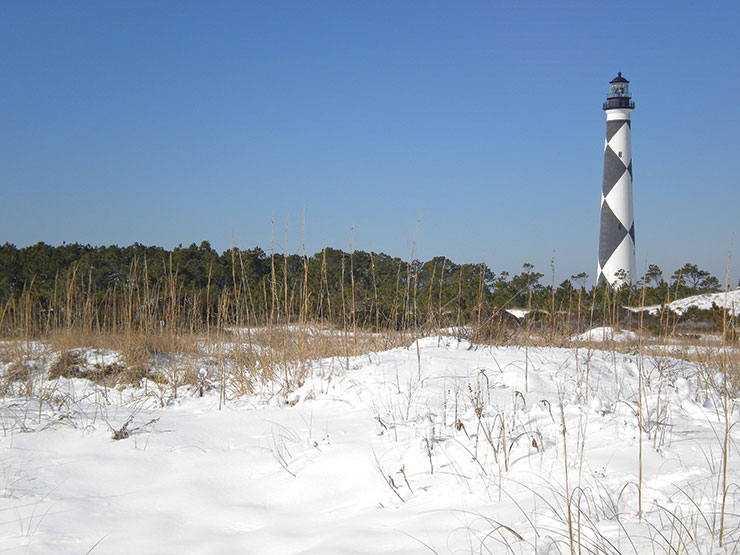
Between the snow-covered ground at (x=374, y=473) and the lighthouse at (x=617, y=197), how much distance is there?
17.8 metres

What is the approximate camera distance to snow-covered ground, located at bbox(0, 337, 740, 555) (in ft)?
6.03

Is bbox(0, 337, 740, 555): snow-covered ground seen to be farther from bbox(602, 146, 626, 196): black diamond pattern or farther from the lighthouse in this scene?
bbox(602, 146, 626, 196): black diamond pattern

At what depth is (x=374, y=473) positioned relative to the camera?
2.53 meters

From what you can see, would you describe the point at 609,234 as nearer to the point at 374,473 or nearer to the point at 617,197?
the point at 617,197

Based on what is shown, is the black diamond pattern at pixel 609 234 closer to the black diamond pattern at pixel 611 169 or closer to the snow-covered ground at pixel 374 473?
the black diamond pattern at pixel 611 169

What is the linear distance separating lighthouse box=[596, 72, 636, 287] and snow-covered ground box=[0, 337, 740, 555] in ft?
58.2

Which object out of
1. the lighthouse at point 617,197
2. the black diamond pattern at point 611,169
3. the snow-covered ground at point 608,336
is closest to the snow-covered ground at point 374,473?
the snow-covered ground at point 608,336

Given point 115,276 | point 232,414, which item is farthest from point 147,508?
point 115,276

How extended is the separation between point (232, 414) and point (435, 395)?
4.43 feet

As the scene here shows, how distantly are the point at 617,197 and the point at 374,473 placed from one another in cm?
2035

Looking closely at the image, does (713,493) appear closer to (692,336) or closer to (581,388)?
(581,388)

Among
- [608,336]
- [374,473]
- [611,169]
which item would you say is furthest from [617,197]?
[374,473]

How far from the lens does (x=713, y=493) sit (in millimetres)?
1909

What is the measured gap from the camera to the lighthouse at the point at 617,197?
2041 cm
